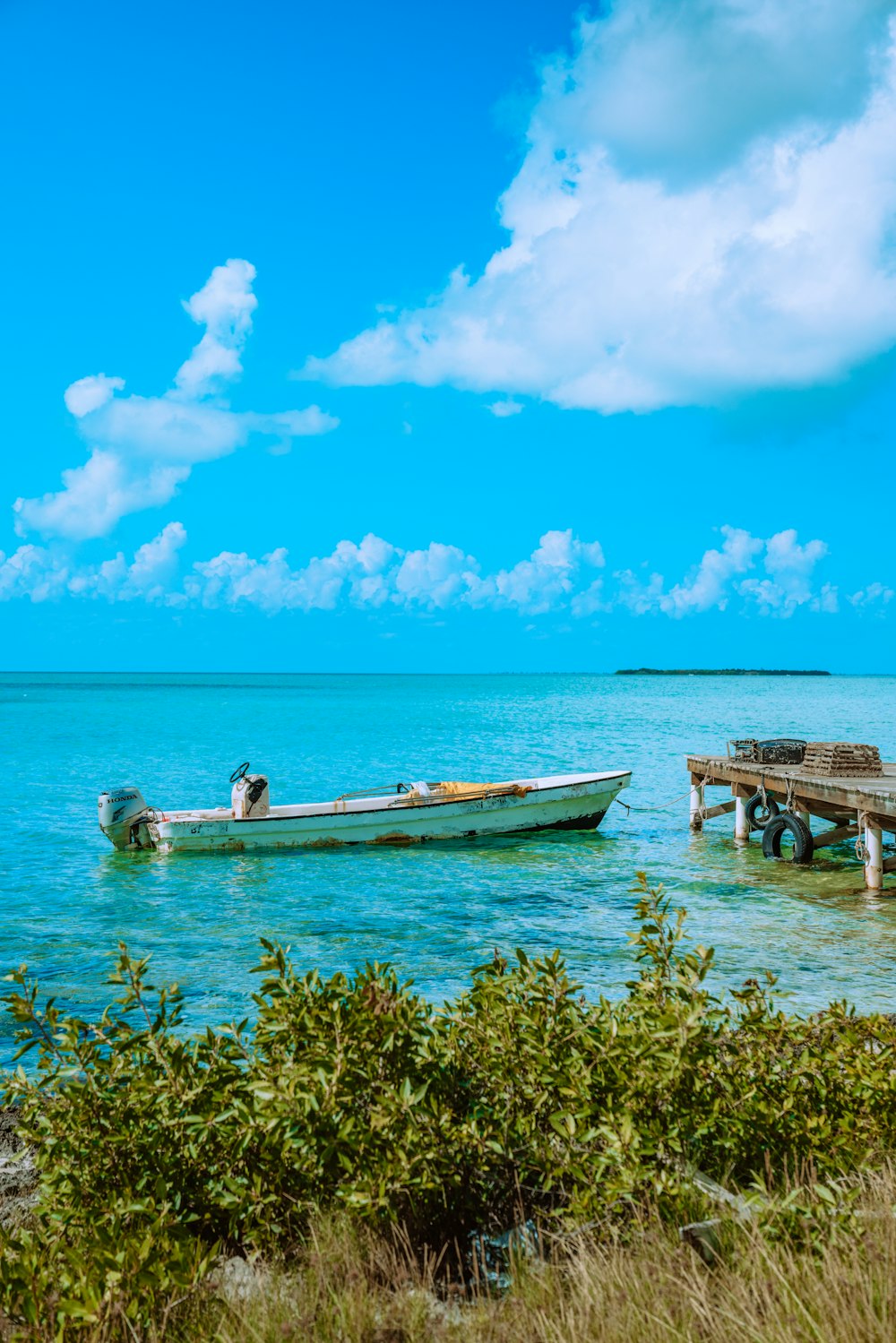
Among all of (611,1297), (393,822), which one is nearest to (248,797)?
(393,822)

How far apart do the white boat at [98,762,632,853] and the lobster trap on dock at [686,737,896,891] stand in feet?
11.0

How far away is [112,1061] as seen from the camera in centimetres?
459

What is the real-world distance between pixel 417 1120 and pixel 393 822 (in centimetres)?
1855

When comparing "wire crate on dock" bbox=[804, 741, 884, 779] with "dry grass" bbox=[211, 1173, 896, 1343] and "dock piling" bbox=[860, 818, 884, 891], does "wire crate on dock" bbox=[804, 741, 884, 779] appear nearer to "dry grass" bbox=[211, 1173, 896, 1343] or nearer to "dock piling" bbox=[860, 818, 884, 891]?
"dock piling" bbox=[860, 818, 884, 891]

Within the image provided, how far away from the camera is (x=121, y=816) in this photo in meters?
22.4

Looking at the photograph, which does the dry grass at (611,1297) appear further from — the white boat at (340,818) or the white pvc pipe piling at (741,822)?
the white pvc pipe piling at (741,822)

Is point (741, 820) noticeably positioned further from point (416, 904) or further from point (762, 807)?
point (416, 904)

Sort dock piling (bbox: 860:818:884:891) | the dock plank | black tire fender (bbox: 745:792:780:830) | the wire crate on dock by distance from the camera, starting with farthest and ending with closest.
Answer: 1. black tire fender (bbox: 745:792:780:830)
2. the wire crate on dock
3. dock piling (bbox: 860:818:884:891)
4. the dock plank

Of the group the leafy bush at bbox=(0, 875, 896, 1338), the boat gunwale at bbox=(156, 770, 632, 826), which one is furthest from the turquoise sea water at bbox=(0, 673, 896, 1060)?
the leafy bush at bbox=(0, 875, 896, 1338)

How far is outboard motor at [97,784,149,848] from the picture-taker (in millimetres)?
22375

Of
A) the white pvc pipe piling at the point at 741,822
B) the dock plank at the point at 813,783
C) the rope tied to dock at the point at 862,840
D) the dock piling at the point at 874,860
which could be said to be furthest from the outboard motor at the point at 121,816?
the dock piling at the point at 874,860

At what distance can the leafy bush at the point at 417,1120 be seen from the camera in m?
4.05

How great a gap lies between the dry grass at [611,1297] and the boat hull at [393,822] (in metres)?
18.4

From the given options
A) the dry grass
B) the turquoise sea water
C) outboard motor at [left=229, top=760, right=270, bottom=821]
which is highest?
the dry grass
